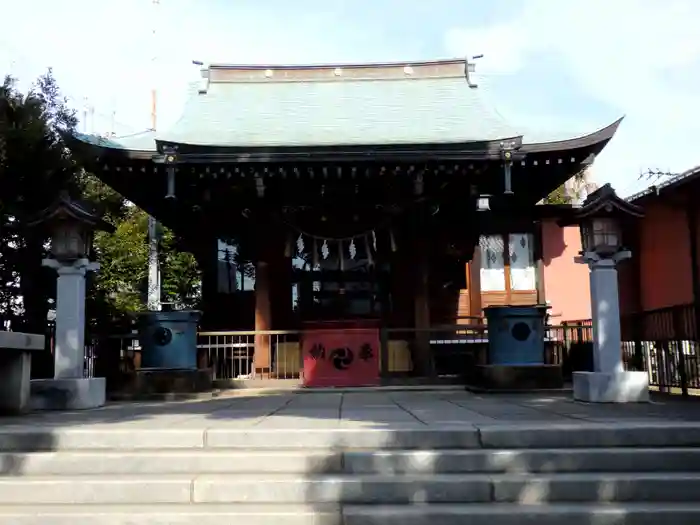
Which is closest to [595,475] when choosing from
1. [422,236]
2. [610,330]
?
[610,330]

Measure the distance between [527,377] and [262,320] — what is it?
4663 mm

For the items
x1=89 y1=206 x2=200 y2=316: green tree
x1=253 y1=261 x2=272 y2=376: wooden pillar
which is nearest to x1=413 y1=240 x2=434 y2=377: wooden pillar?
x1=253 y1=261 x2=272 y2=376: wooden pillar

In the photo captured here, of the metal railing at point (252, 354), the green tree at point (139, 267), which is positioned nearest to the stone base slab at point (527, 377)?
the metal railing at point (252, 354)

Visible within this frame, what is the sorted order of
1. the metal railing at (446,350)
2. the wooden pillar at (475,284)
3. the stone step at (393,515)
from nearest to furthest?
the stone step at (393,515)
the metal railing at (446,350)
the wooden pillar at (475,284)

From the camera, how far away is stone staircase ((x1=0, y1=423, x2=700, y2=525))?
397 centimetres

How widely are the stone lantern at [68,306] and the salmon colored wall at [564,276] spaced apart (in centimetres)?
1180

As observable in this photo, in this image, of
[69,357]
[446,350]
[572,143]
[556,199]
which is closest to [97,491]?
[69,357]

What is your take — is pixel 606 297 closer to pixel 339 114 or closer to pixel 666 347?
pixel 666 347

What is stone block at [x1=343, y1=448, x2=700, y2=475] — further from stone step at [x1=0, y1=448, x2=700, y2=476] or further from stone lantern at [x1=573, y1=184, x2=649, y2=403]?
stone lantern at [x1=573, y1=184, x2=649, y2=403]

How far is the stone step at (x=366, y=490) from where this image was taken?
4184 mm

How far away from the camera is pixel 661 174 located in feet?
66.3

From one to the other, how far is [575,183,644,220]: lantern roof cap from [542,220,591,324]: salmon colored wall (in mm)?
8910

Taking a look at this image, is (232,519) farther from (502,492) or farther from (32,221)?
(32,221)

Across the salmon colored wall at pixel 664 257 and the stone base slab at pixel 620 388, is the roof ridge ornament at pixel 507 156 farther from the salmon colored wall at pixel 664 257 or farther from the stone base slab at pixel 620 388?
the stone base slab at pixel 620 388
